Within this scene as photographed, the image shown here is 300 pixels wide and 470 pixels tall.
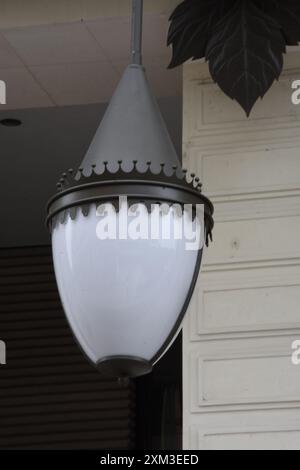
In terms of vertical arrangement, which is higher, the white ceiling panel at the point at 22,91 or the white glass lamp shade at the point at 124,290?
the white ceiling panel at the point at 22,91

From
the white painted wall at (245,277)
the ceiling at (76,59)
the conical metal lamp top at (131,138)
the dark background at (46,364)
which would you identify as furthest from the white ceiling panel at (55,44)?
the conical metal lamp top at (131,138)

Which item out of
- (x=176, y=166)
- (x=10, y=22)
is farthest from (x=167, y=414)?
(x=176, y=166)

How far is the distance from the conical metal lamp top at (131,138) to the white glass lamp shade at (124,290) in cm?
12

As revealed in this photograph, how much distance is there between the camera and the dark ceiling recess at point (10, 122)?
5.68m

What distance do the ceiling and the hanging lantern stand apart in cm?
212

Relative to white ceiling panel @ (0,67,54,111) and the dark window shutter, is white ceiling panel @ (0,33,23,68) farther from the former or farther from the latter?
the dark window shutter

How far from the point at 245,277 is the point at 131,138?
175cm

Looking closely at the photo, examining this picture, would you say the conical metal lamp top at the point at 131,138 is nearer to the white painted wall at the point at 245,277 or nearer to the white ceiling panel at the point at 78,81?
the white painted wall at the point at 245,277

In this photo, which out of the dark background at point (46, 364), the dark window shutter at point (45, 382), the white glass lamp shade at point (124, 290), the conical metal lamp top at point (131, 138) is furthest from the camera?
the dark window shutter at point (45, 382)

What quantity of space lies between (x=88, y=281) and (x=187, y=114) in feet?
7.07

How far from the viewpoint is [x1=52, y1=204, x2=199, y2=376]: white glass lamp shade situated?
2.27 m

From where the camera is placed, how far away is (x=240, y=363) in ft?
13.1

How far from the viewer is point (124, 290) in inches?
89.3
